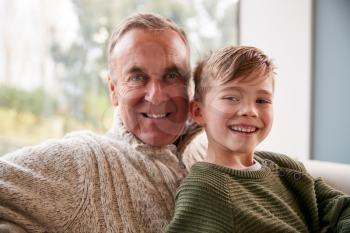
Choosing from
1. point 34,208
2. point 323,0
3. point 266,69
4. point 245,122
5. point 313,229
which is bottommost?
point 313,229

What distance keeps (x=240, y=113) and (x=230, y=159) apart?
132mm

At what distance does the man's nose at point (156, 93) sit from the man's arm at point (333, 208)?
49cm

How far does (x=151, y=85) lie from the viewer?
1.17 metres

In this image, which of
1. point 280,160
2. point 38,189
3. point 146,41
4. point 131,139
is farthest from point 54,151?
point 280,160

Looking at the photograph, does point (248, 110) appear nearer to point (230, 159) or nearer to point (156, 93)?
point (230, 159)

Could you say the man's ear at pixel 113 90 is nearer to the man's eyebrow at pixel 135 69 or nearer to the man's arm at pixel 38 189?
the man's eyebrow at pixel 135 69

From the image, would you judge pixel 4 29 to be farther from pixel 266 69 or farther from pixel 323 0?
pixel 323 0

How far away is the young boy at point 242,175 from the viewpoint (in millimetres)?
952

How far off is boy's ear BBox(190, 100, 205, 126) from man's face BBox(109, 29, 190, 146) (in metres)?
0.03

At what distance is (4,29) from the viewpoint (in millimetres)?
2344

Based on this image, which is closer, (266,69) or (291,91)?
(266,69)

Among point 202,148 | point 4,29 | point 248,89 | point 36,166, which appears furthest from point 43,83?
point 248,89

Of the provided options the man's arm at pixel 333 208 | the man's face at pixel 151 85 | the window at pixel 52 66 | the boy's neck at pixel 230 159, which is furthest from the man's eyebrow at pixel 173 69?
the window at pixel 52 66

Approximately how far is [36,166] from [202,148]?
23.1 inches
